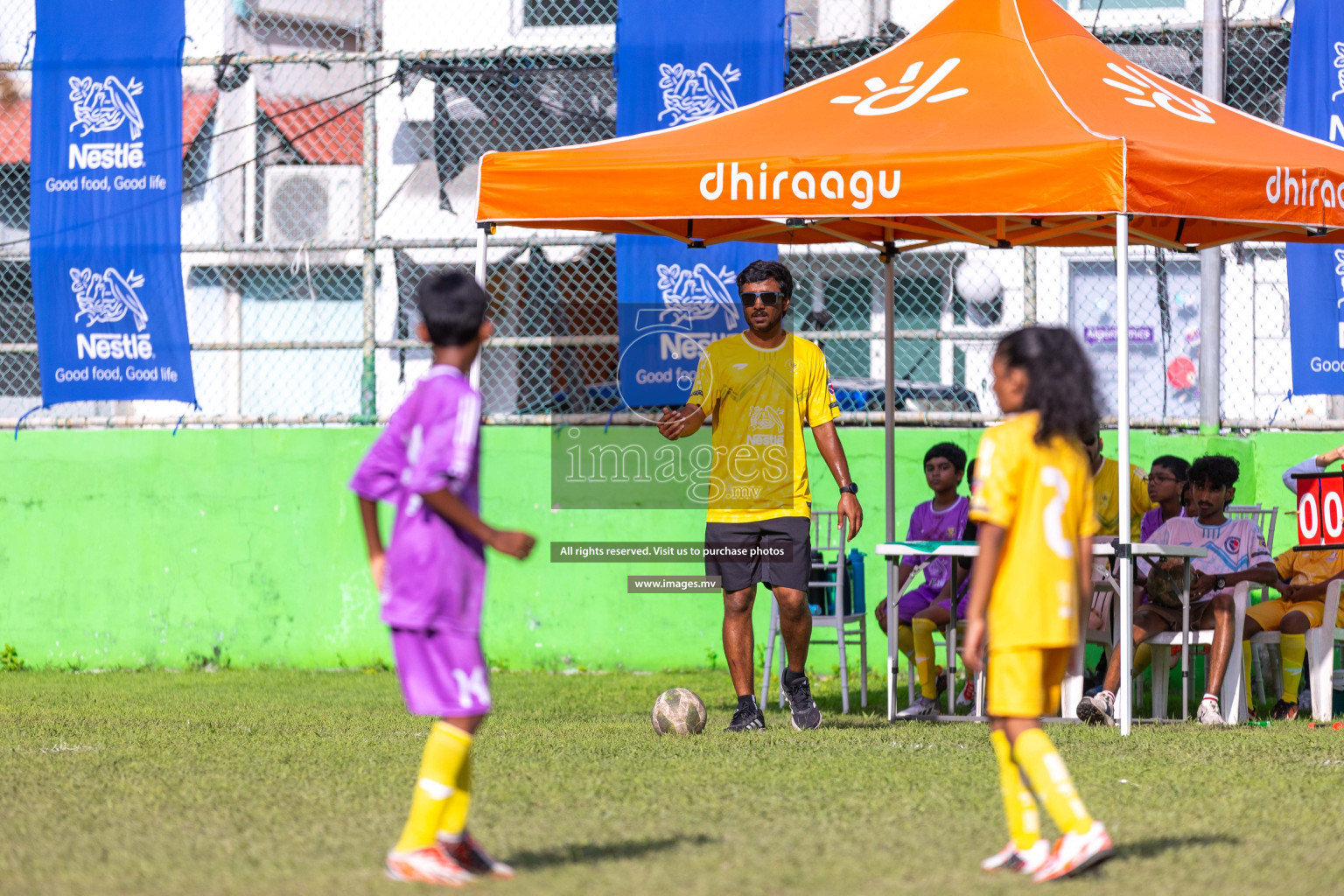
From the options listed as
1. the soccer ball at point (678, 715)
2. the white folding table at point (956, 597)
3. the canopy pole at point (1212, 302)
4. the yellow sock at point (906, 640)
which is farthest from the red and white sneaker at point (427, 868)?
the canopy pole at point (1212, 302)

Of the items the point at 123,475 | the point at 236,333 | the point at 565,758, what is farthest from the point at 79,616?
the point at 565,758

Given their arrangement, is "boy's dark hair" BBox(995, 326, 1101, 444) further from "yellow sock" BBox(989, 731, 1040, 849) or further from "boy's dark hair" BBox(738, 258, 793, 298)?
"boy's dark hair" BBox(738, 258, 793, 298)

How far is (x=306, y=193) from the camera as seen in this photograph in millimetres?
13562

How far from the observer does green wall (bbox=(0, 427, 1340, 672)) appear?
→ 1035 centimetres

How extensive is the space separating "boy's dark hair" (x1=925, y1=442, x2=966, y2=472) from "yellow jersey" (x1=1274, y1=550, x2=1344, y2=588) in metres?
1.66

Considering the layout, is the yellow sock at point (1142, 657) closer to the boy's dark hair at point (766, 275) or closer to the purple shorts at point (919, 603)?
the purple shorts at point (919, 603)

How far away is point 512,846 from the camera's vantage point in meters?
4.64

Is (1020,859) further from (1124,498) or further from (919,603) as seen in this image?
(919,603)

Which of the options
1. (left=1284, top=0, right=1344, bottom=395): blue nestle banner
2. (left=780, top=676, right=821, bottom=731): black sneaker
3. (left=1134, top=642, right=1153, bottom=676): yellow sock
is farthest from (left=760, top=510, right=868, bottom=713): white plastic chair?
(left=1284, top=0, right=1344, bottom=395): blue nestle banner

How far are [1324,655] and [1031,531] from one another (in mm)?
4201

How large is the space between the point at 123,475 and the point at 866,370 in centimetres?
515

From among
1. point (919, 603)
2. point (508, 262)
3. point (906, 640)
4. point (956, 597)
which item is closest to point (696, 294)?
point (508, 262)

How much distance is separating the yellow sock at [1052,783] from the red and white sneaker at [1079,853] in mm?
21

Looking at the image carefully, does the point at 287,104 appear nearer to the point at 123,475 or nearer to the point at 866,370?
the point at 123,475
